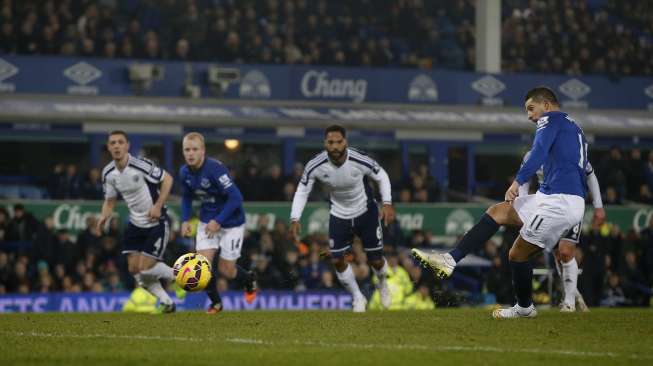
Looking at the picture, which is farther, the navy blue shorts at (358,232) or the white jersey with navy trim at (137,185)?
the navy blue shorts at (358,232)

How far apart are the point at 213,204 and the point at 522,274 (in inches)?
172

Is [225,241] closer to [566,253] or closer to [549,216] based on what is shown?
[566,253]

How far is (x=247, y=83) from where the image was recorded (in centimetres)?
2688

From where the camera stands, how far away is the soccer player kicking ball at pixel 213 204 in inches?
552

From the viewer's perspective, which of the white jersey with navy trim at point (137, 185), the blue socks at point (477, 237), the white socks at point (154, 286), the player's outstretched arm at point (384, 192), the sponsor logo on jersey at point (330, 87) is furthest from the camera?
the sponsor logo on jersey at point (330, 87)

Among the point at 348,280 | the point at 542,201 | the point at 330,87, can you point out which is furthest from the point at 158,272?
the point at 330,87

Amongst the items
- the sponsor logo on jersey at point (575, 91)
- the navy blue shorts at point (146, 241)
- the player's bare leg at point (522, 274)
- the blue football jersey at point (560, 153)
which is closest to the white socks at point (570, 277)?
the player's bare leg at point (522, 274)

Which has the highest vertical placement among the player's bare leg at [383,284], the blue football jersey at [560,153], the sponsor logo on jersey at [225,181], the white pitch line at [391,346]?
the blue football jersey at [560,153]

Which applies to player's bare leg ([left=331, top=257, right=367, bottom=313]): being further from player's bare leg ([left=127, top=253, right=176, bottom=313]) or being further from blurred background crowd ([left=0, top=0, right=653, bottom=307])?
blurred background crowd ([left=0, top=0, right=653, bottom=307])

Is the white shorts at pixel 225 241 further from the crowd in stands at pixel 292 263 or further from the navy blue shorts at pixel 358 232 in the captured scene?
the crowd in stands at pixel 292 263

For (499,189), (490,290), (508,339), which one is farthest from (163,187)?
(499,189)

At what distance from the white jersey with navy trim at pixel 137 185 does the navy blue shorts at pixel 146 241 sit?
0.07 m

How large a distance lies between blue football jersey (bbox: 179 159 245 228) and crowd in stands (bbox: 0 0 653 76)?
39.3 feet

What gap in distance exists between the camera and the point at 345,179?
47.3ft
